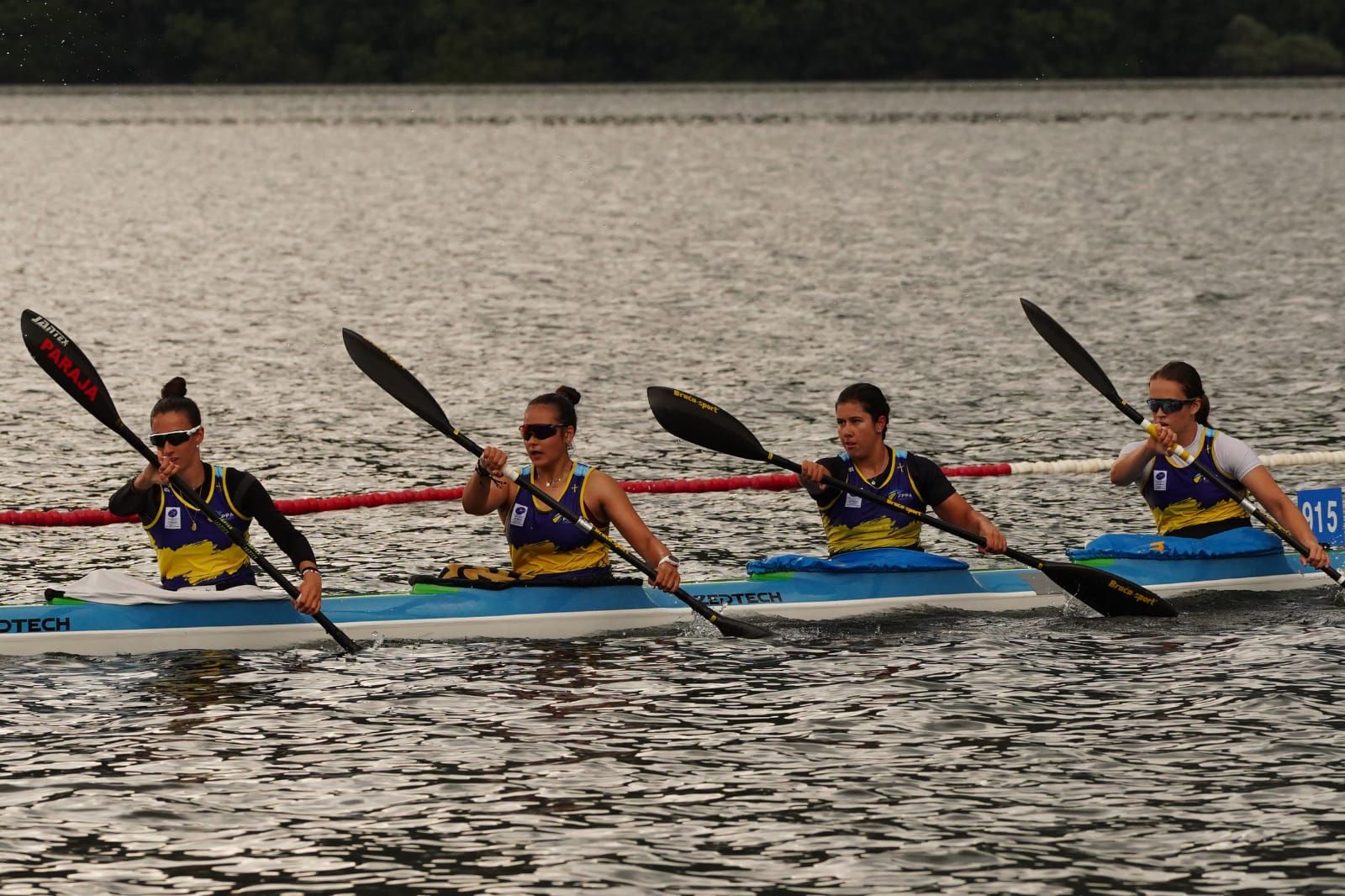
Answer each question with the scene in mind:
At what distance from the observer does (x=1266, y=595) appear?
14891 millimetres

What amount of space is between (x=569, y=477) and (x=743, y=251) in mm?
31972

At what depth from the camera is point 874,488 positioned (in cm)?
1418

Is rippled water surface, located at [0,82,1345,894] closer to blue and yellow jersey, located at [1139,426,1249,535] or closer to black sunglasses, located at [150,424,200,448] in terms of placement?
blue and yellow jersey, located at [1139,426,1249,535]

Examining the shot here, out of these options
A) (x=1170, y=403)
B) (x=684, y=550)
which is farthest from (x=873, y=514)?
(x=684, y=550)

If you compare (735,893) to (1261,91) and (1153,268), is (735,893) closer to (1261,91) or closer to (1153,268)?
(1153,268)

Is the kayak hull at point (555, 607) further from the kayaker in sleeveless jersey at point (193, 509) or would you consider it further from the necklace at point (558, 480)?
the necklace at point (558, 480)

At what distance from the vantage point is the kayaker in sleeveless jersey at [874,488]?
13828 millimetres

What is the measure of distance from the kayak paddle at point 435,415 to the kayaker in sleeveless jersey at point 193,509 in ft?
3.99

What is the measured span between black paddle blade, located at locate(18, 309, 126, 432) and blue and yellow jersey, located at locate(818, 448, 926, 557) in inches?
168

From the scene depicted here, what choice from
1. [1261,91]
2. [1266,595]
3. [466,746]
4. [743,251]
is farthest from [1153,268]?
[1261,91]

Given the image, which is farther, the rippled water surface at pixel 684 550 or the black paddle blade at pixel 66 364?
the black paddle blade at pixel 66 364

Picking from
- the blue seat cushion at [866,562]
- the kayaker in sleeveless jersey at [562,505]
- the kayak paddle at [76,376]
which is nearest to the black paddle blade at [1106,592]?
the blue seat cushion at [866,562]

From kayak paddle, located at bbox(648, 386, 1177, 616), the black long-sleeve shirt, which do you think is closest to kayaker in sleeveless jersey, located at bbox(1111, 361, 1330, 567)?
kayak paddle, located at bbox(648, 386, 1177, 616)

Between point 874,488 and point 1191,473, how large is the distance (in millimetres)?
2115
